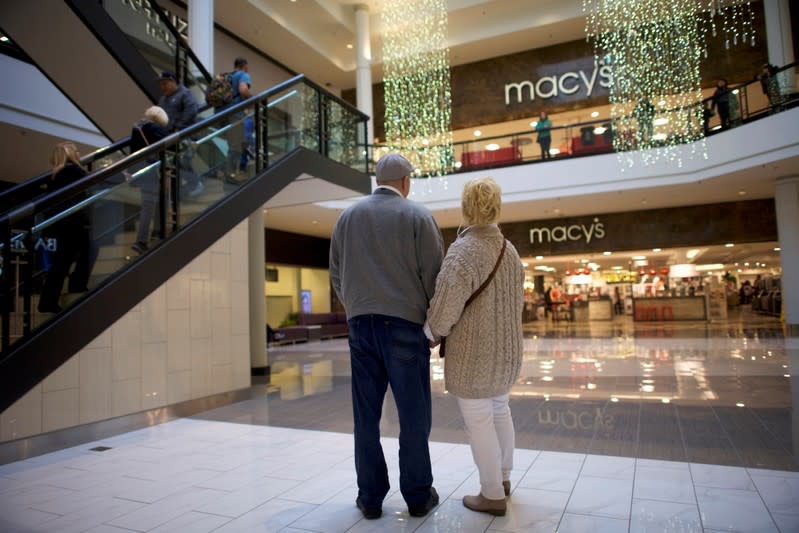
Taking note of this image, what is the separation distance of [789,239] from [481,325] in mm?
12930

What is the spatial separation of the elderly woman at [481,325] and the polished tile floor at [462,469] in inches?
13.0

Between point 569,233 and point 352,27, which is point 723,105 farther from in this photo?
point 352,27

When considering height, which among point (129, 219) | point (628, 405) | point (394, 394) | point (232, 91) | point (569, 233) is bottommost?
point (628, 405)

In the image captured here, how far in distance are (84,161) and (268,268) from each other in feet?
40.2

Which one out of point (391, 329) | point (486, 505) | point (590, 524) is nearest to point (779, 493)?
point (590, 524)

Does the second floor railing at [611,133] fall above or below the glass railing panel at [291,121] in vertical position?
above

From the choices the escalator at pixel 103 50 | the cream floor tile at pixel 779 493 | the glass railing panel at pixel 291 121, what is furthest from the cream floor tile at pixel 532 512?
the escalator at pixel 103 50

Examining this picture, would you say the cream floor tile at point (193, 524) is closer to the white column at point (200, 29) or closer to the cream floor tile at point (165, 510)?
the cream floor tile at point (165, 510)

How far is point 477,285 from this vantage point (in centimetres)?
235

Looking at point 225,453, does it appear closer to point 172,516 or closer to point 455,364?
point 172,516

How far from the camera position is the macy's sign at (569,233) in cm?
1645

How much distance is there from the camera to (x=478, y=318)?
2.37m

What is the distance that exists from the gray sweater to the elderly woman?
10cm

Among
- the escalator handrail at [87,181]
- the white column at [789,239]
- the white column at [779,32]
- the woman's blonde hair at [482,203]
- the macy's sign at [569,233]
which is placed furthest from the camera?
the macy's sign at [569,233]
